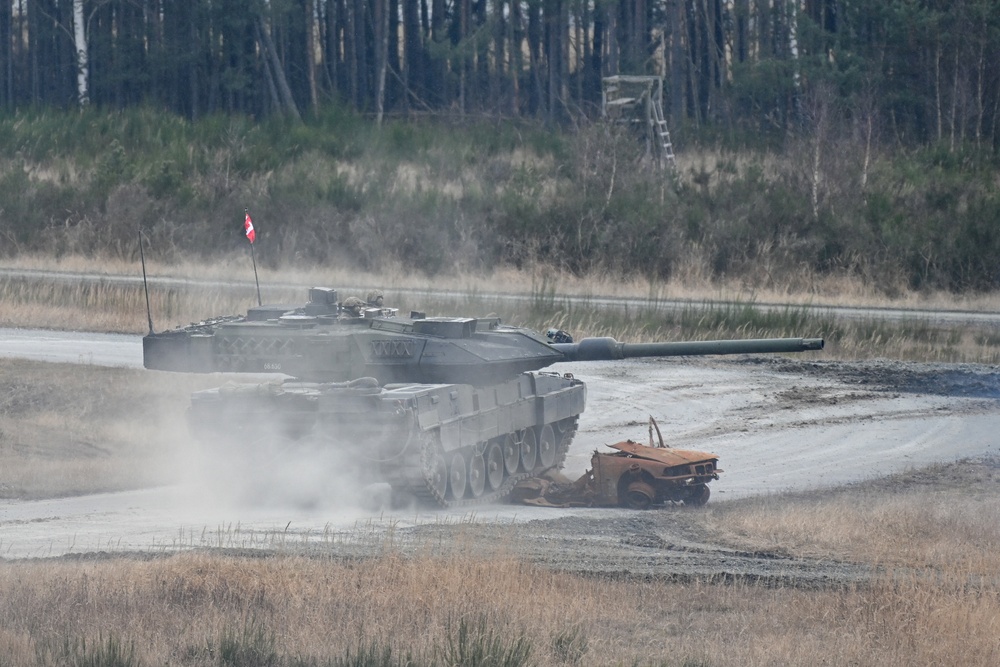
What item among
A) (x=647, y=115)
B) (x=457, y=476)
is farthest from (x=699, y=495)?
(x=647, y=115)

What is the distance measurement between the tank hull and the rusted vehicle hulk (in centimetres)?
127

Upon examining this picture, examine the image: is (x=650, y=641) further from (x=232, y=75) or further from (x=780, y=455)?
(x=232, y=75)

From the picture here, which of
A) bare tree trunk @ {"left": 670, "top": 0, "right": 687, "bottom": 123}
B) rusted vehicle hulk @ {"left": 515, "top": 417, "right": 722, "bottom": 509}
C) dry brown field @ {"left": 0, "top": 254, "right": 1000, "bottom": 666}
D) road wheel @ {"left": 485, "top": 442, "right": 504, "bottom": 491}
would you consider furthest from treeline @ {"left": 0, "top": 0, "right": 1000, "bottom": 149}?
dry brown field @ {"left": 0, "top": 254, "right": 1000, "bottom": 666}

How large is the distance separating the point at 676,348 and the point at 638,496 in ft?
6.59

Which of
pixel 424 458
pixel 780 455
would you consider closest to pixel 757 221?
pixel 780 455

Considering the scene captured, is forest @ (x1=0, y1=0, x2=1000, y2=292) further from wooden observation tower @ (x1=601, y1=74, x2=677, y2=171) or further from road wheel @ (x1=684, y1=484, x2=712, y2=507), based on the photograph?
road wheel @ (x1=684, y1=484, x2=712, y2=507)

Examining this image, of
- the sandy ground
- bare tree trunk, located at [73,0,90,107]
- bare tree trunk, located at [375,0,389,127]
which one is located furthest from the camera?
bare tree trunk, located at [375,0,389,127]

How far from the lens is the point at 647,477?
542 inches

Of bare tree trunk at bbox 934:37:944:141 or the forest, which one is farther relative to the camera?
bare tree trunk at bbox 934:37:944:141

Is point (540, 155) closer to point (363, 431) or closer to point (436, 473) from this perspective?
point (436, 473)

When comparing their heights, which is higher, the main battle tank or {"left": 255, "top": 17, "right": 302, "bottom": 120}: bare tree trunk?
{"left": 255, "top": 17, "right": 302, "bottom": 120}: bare tree trunk

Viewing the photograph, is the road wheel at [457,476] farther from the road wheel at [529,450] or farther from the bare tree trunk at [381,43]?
the bare tree trunk at [381,43]

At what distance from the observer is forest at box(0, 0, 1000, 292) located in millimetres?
33719

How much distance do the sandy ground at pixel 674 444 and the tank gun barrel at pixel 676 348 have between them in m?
1.54
